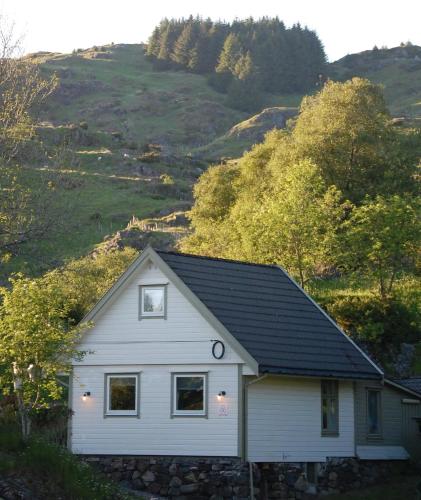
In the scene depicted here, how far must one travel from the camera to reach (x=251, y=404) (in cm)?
2855

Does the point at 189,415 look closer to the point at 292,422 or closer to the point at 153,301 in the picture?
the point at 292,422

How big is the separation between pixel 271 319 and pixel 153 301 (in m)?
3.38

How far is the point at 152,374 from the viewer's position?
98.1 ft

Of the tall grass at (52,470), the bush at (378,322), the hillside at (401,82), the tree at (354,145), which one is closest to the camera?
the tall grass at (52,470)

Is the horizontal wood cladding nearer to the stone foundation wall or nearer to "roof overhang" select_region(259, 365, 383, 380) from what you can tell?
Answer: "roof overhang" select_region(259, 365, 383, 380)

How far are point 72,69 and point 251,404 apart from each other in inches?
6417

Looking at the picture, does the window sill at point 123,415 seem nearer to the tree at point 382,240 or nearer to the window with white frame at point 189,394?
the window with white frame at point 189,394

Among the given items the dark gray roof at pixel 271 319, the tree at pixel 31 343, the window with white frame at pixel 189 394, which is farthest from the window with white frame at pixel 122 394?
the dark gray roof at pixel 271 319

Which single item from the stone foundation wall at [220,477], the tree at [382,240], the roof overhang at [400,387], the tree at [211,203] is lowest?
the stone foundation wall at [220,477]

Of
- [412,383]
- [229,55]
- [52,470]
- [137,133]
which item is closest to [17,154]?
[52,470]

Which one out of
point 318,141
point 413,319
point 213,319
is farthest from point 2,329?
point 318,141

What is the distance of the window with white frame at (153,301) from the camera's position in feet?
98.7

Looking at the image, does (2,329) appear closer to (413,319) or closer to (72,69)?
(413,319)

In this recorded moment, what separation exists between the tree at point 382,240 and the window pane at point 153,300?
16240 millimetres
